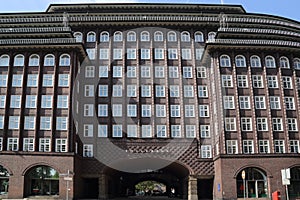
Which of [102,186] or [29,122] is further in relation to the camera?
[102,186]

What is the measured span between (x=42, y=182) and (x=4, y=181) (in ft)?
16.8

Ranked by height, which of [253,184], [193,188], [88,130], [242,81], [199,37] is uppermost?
[199,37]

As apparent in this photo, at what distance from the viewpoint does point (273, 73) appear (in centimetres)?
5525

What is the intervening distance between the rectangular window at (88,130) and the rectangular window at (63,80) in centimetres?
746

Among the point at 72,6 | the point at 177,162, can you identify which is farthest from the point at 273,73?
the point at 72,6

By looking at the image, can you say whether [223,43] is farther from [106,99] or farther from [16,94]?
[16,94]

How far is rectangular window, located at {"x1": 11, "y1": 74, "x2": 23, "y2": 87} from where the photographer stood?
2141 inches

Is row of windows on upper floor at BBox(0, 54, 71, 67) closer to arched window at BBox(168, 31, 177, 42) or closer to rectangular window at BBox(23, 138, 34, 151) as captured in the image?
rectangular window at BBox(23, 138, 34, 151)

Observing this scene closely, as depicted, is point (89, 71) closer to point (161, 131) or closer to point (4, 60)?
point (4, 60)

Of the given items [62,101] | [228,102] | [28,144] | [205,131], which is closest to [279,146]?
[228,102]

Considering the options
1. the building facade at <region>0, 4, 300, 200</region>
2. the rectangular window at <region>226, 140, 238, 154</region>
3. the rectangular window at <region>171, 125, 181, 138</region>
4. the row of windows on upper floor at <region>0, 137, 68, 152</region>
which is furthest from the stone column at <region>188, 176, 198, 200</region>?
the row of windows on upper floor at <region>0, 137, 68, 152</region>

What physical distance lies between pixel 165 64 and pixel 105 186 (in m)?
21.5

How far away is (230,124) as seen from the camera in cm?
5222

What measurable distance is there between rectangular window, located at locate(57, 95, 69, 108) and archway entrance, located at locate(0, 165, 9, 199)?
37.4ft
